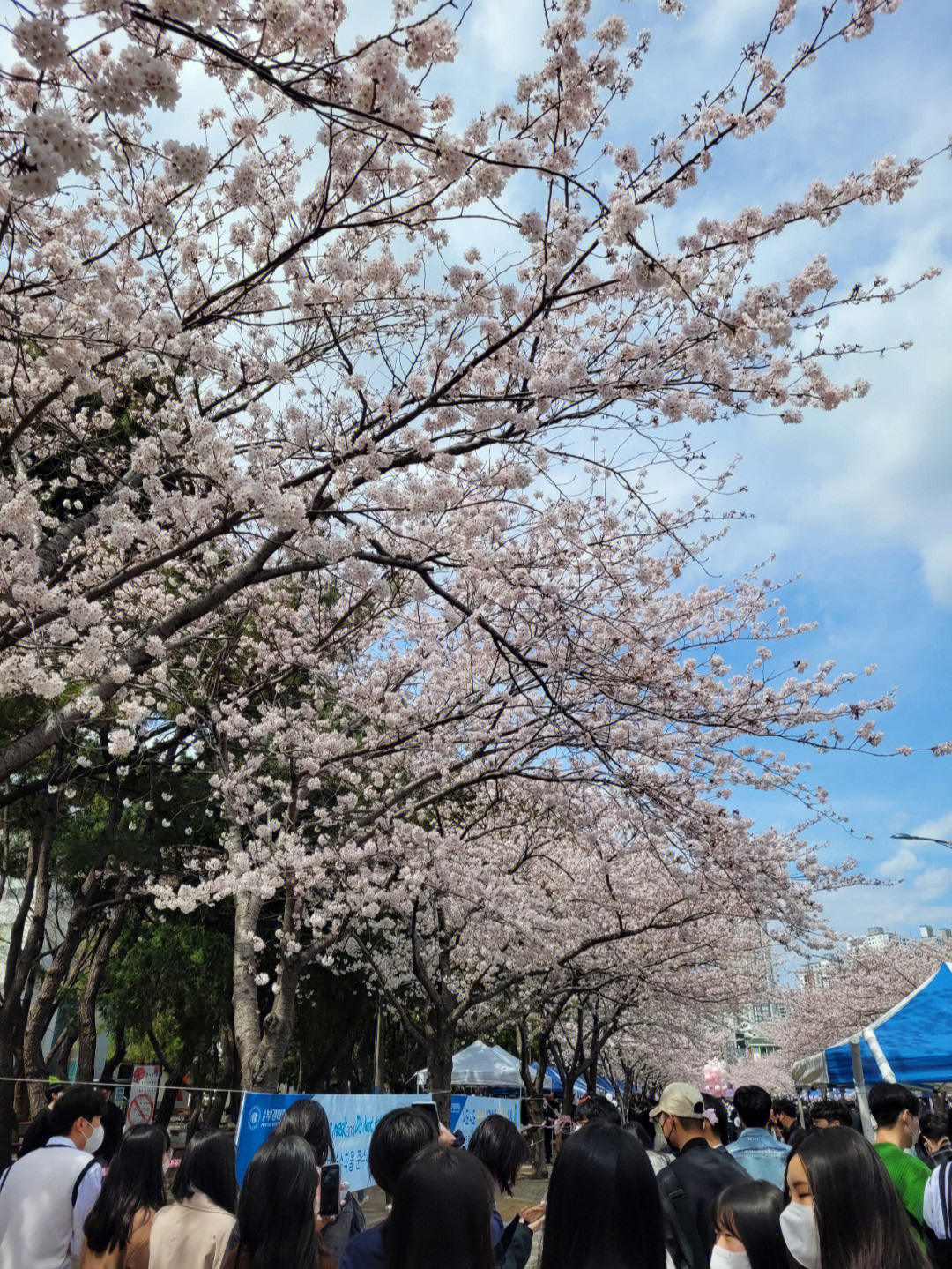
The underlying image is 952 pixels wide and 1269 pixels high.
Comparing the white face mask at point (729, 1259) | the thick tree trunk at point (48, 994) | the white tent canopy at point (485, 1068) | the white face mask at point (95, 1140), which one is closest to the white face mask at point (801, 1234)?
the white face mask at point (729, 1259)

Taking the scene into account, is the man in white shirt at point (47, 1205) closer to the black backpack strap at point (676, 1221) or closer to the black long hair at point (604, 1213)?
the black long hair at point (604, 1213)

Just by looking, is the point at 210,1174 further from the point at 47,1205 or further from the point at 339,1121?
the point at 339,1121

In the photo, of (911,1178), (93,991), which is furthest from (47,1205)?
(93,991)

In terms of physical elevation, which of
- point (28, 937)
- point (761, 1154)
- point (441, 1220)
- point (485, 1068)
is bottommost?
point (485, 1068)

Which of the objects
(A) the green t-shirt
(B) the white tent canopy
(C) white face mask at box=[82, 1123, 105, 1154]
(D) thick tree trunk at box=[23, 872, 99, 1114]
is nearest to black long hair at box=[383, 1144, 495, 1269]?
(C) white face mask at box=[82, 1123, 105, 1154]

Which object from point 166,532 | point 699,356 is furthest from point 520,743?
point 699,356

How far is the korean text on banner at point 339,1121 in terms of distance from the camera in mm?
5633

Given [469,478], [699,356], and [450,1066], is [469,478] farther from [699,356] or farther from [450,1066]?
[450,1066]

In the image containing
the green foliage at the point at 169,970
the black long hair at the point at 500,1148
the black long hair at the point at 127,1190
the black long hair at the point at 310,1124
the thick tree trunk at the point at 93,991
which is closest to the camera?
the black long hair at the point at 127,1190

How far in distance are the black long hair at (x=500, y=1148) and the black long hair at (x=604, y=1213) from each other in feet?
5.64

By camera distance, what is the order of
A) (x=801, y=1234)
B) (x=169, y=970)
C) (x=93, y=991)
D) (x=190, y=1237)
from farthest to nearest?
1. (x=169, y=970)
2. (x=93, y=991)
3. (x=190, y=1237)
4. (x=801, y=1234)

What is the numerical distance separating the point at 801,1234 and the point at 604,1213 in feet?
1.67

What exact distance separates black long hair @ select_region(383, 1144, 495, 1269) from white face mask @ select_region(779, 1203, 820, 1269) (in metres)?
0.72

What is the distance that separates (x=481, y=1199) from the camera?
1.94 meters
